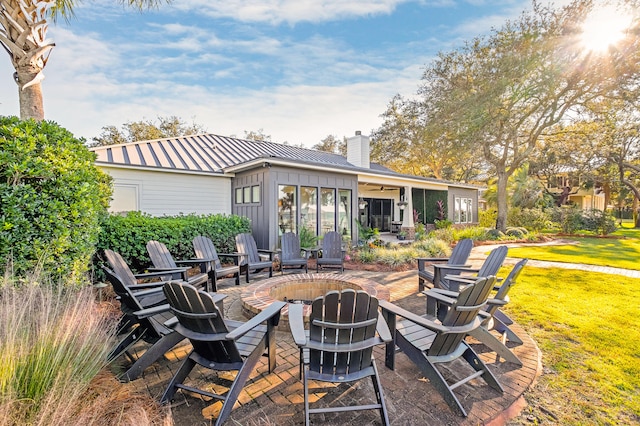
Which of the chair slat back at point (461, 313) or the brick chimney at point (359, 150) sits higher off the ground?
the brick chimney at point (359, 150)

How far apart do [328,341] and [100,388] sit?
1.73 m

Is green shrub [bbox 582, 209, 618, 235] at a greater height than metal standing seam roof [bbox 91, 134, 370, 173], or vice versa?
metal standing seam roof [bbox 91, 134, 370, 173]

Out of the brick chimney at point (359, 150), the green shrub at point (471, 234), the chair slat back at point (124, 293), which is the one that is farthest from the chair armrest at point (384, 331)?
the green shrub at point (471, 234)

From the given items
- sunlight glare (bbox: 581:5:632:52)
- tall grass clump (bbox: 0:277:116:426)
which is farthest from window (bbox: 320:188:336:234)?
sunlight glare (bbox: 581:5:632:52)

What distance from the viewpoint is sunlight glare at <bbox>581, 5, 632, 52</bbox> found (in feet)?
37.9

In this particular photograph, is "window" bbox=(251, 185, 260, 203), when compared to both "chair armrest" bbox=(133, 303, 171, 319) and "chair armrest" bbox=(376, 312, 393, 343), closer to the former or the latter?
"chair armrest" bbox=(133, 303, 171, 319)

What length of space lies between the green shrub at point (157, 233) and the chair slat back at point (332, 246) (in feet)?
9.16

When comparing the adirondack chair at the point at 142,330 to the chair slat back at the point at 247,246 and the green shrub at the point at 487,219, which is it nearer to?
the chair slat back at the point at 247,246

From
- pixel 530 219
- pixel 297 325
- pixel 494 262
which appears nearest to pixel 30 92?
pixel 297 325

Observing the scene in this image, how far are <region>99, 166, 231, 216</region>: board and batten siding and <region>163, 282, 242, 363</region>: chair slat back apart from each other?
7293 millimetres

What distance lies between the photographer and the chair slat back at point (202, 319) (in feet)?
7.23

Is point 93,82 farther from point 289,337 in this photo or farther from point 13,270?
point 289,337

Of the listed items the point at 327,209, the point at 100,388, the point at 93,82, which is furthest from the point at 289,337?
the point at 93,82

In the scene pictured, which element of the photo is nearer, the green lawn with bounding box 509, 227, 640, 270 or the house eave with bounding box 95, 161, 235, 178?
the house eave with bounding box 95, 161, 235, 178
